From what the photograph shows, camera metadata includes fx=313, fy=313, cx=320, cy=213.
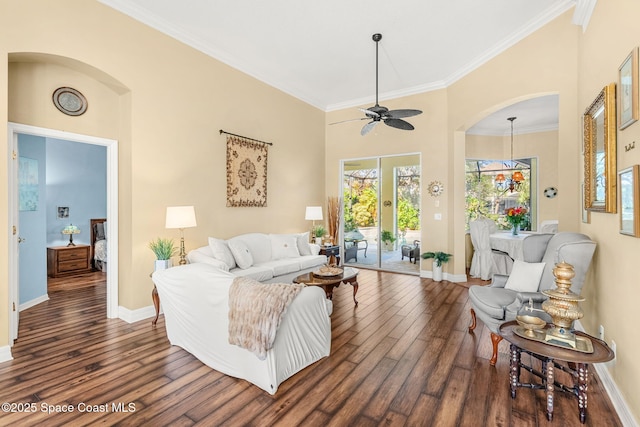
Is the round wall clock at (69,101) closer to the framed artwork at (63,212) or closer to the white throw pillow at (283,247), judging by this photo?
the white throw pillow at (283,247)

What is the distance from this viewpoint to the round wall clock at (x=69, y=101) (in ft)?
11.5

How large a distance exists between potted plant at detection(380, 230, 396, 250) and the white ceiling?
3121 mm

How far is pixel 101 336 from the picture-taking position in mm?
3389

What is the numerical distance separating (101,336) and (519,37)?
639 centimetres

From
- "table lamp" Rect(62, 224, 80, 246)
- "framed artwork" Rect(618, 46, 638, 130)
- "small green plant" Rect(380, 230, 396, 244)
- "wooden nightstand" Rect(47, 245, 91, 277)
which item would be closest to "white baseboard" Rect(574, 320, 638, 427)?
"framed artwork" Rect(618, 46, 638, 130)

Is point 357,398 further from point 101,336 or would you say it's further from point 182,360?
point 101,336

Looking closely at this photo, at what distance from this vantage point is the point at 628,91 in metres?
2.05

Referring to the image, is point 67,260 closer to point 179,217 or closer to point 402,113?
point 179,217

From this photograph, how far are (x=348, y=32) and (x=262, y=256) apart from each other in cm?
349

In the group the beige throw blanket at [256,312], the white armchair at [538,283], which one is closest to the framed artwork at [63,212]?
the beige throw blanket at [256,312]

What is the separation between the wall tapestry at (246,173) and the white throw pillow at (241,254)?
2.88ft

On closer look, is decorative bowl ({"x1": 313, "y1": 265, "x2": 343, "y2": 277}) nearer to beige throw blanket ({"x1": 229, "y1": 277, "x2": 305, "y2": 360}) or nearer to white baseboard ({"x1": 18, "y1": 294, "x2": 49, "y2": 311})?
beige throw blanket ({"x1": 229, "y1": 277, "x2": 305, "y2": 360})

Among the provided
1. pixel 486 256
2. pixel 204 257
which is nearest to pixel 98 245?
pixel 204 257

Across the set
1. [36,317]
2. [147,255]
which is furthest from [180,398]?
[36,317]
